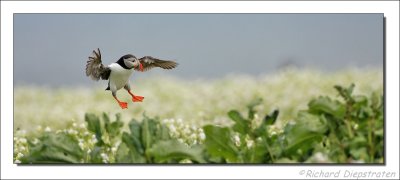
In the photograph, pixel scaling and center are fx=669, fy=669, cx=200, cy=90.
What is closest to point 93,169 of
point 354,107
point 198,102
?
point 354,107

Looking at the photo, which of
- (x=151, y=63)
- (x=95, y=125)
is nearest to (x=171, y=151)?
(x=95, y=125)

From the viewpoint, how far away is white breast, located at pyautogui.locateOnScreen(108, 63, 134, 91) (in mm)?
4632

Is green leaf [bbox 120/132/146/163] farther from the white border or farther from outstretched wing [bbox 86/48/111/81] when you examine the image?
outstretched wing [bbox 86/48/111/81]

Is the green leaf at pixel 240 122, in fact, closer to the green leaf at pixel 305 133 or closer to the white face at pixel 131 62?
the green leaf at pixel 305 133

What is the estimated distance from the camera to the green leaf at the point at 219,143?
352 centimetres

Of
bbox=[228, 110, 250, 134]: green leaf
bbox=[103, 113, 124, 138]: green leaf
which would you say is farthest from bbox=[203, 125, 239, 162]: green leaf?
bbox=[103, 113, 124, 138]: green leaf

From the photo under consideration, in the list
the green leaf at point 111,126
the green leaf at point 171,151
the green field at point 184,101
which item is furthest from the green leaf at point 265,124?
the green field at point 184,101

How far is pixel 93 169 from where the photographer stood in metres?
3.79

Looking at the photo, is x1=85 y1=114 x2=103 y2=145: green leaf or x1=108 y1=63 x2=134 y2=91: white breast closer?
x1=85 y1=114 x2=103 y2=145: green leaf

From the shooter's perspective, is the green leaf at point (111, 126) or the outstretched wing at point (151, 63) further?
the outstretched wing at point (151, 63)

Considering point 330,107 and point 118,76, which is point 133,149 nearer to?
point 330,107

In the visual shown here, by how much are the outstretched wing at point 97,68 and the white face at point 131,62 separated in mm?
152

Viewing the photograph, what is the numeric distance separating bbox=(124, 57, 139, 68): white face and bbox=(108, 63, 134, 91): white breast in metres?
0.04

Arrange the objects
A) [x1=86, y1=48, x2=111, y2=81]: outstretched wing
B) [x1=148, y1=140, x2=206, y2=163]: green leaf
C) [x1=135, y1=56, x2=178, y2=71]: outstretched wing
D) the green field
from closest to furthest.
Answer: [x1=148, y1=140, x2=206, y2=163]: green leaf → [x1=86, y1=48, x2=111, y2=81]: outstretched wing → [x1=135, y1=56, x2=178, y2=71]: outstretched wing → the green field
